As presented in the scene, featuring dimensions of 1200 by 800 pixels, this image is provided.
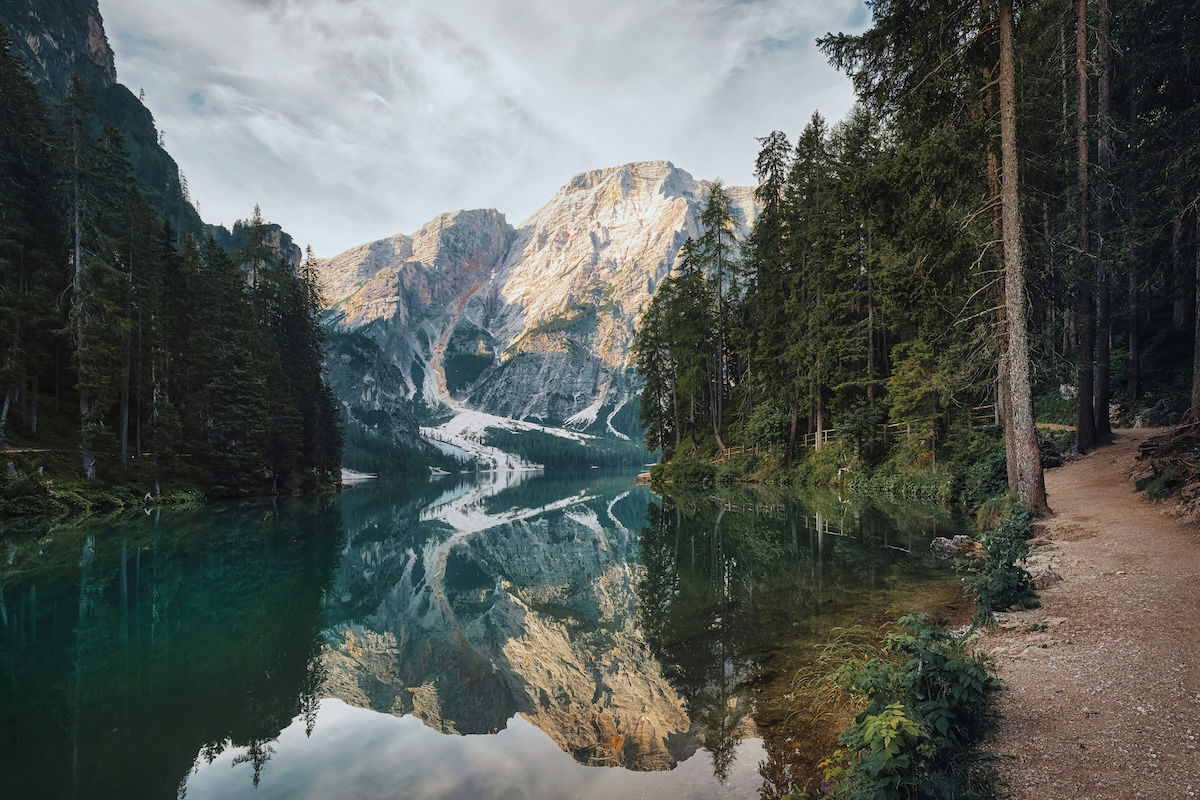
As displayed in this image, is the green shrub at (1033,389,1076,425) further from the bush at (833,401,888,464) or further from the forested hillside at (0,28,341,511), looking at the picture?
the forested hillside at (0,28,341,511)

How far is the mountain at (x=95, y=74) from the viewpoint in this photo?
102625 mm

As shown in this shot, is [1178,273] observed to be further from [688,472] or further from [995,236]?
[688,472]

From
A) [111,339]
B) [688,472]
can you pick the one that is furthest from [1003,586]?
[111,339]

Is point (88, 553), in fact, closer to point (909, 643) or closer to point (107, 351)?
point (107, 351)

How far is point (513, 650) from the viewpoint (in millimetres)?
10875

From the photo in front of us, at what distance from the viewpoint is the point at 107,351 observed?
33.0m

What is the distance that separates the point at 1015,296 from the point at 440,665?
44.2ft

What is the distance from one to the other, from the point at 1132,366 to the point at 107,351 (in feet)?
170

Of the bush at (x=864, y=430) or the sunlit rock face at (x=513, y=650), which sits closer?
the sunlit rock face at (x=513, y=650)

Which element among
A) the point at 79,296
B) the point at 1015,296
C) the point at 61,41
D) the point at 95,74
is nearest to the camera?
the point at 1015,296

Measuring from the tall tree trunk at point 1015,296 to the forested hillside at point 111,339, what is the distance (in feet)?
126

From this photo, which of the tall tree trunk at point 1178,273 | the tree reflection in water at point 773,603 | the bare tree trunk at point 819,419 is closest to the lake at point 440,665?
the tree reflection in water at point 773,603

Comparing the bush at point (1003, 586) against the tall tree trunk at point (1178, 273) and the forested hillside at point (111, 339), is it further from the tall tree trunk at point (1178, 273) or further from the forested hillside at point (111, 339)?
the forested hillside at point (111, 339)

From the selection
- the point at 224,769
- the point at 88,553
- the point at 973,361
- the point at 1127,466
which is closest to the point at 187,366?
the point at 88,553
